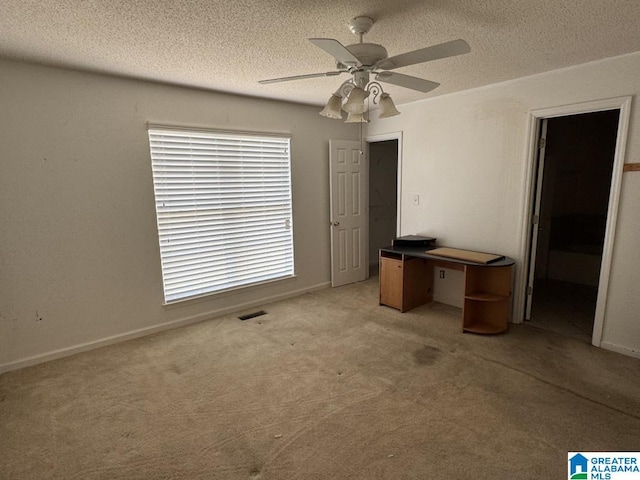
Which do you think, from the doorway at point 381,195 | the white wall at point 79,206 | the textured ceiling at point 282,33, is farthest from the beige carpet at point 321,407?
the doorway at point 381,195

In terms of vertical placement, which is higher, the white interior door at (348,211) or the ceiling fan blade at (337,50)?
the ceiling fan blade at (337,50)

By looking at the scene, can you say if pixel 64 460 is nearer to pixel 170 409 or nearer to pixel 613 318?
pixel 170 409

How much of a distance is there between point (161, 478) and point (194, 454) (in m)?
0.19

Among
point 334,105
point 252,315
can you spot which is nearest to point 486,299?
point 334,105

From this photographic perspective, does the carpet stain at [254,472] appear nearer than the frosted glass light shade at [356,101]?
Yes

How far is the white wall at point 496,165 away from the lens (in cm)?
279

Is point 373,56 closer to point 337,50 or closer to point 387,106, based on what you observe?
point 337,50

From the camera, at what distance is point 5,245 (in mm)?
2693

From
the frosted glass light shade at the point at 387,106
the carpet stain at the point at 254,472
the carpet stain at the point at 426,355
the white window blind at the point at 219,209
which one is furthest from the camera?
the white window blind at the point at 219,209

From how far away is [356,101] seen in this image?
207 cm

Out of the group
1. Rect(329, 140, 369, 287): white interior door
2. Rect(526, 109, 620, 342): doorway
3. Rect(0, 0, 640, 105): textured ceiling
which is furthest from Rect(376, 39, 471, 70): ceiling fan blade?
Rect(526, 109, 620, 342): doorway

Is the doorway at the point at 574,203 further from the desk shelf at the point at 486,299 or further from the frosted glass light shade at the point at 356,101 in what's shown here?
the frosted glass light shade at the point at 356,101

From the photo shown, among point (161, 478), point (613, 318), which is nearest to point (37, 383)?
point (161, 478)

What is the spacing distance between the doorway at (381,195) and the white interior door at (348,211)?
106 cm
